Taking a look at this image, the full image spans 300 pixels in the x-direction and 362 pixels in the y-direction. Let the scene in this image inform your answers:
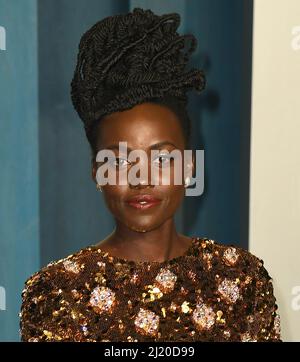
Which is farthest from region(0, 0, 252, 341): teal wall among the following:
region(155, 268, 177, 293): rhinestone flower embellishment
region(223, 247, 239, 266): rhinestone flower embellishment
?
region(155, 268, 177, 293): rhinestone flower embellishment

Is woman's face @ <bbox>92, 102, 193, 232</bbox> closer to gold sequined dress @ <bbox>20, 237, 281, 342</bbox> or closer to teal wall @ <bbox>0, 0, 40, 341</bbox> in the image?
gold sequined dress @ <bbox>20, 237, 281, 342</bbox>

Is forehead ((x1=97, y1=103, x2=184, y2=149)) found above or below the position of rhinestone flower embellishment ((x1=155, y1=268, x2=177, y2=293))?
above

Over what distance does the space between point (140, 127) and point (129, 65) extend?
0.11m

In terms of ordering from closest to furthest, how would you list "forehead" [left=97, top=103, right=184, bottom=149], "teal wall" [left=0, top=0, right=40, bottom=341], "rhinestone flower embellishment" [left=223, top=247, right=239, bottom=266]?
"forehead" [left=97, top=103, right=184, bottom=149]
"rhinestone flower embellishment" [left=223, top=247, right=239, bottom=266]
"teal wall" [left=0, top=0, right=40, bottom=341]

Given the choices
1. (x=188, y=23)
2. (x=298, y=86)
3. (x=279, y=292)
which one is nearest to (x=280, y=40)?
(x=298, y=86)

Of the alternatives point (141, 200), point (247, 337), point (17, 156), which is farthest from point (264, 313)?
point (17, 156)

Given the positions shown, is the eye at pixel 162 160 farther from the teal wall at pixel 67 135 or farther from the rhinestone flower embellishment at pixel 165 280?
the teal wall at pixel 67 135

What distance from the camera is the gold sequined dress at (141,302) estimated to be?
1168 millimetres

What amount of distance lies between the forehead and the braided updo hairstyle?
12mm

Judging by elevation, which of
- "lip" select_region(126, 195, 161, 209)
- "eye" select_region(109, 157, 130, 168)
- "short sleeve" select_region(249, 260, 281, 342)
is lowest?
"short sleeve" select_region(249, 260, 281, 342)

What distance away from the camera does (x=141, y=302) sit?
1178mm

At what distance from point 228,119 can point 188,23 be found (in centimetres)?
23

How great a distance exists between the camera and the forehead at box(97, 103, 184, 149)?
1.14 m

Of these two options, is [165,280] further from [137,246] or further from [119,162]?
[119,162]
